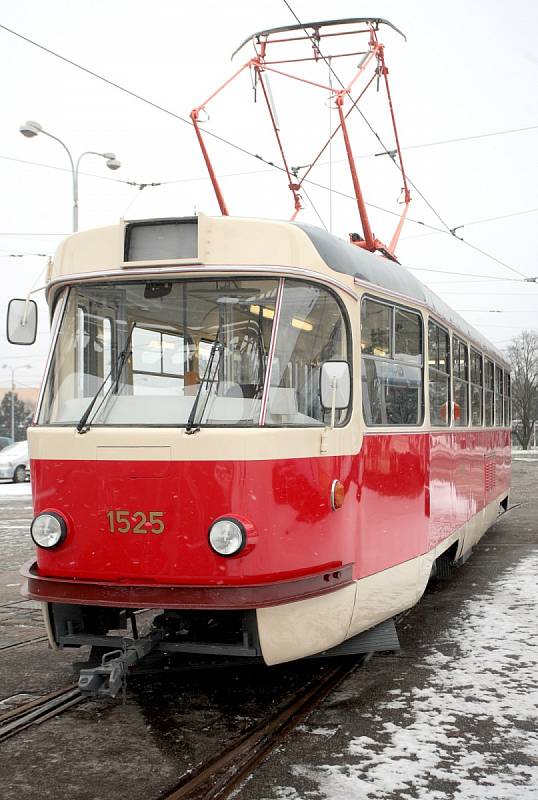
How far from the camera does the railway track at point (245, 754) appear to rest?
4051mm

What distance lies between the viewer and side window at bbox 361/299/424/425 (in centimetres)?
585

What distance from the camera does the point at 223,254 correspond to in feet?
16.9

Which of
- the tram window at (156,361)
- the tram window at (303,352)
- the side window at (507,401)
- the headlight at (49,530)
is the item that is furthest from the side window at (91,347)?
the side window at (507,401)

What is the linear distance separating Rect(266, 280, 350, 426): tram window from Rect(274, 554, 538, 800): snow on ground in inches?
71.6

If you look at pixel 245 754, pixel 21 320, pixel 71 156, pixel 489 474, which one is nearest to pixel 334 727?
pixel 245 754

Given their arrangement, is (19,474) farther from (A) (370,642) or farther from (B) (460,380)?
(A) (370,642)

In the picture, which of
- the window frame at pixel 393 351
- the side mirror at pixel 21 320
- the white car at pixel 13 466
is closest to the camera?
the window frame at pixel 393 351

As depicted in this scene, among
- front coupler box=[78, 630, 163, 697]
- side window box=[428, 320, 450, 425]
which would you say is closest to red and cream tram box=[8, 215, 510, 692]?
front coupler box=[78, 630, 163, 697]

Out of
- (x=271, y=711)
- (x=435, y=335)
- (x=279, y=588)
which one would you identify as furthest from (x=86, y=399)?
(x=435, y=335)

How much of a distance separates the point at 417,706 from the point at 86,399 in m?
2.73

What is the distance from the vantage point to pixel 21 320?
235 inches

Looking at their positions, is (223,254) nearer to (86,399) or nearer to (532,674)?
(86,399)

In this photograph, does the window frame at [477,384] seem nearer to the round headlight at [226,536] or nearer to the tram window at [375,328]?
the tram window at [375,328]

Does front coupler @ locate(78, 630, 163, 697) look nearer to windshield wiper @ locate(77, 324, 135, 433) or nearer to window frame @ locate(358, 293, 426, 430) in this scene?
windshield wiper @ locate(77, 324, 135, 433)
